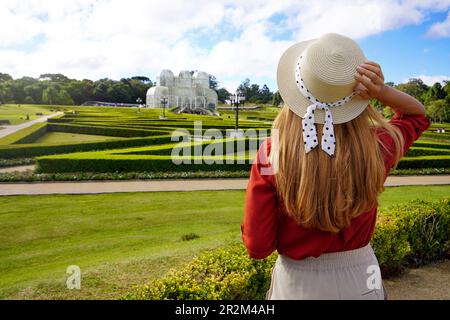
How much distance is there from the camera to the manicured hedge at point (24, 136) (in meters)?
19.2

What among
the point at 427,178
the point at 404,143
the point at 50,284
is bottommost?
the point at 427,178

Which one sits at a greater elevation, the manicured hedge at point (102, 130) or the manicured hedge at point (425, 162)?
the manicured hedge at point (102, 130)

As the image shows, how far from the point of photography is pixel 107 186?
12.2 metres

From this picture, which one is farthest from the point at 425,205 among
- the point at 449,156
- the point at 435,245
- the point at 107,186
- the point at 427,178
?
the point at 449,156

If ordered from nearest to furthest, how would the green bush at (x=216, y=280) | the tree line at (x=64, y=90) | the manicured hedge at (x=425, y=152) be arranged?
1. the green bush at (x=216, y=280)
2. the manicured hedge at (x=425, y=152)
3. the tree line at (x=64, y=90)

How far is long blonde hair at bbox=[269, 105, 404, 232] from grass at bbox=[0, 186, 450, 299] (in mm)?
2857

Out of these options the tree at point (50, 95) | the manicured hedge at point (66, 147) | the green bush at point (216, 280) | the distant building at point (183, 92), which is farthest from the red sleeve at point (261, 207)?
the distant building at point (183, 92)

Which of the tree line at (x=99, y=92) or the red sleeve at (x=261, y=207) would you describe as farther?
the tree line at (x=99, y=92)

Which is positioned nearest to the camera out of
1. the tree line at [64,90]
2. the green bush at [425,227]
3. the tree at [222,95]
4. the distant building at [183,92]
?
the green bush at [425,227]

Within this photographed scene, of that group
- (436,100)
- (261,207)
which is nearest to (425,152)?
(261,207)

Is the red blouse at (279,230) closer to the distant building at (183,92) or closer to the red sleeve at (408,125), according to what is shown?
the red sleeve at (408,125)

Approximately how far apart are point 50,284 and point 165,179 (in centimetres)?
945

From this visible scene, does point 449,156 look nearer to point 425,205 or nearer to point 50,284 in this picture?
point 425,205

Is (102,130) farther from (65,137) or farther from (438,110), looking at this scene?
(438,110)
